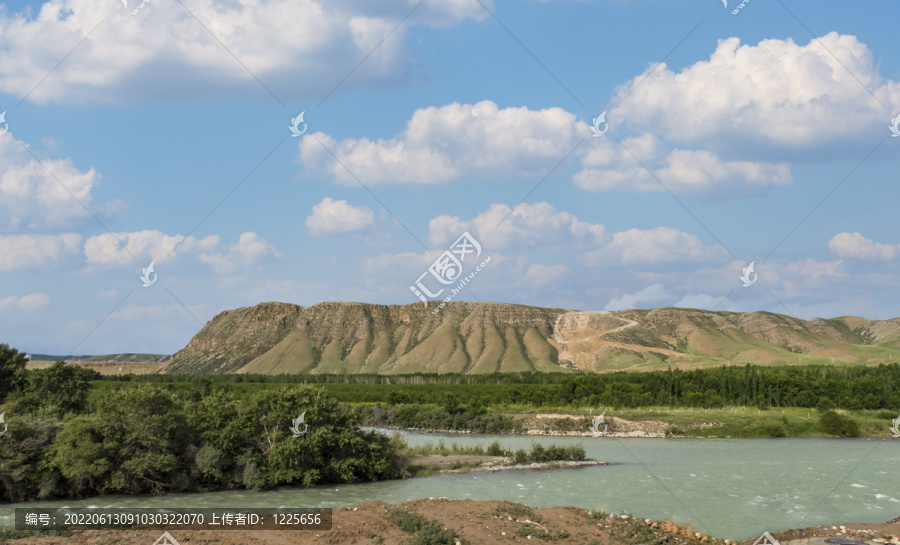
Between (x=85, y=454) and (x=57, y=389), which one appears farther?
(x=57, y=389)

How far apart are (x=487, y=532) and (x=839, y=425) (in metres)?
51.6

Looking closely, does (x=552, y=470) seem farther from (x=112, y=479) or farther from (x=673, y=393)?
(x=673, y=393)

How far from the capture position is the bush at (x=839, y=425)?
5691 cm

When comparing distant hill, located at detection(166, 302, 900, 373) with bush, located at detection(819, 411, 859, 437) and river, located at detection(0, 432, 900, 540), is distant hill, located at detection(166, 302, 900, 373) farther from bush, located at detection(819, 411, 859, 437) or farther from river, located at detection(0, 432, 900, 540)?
river, located at detection(0, 432, 900, 540)

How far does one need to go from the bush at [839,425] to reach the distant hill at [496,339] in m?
79.9

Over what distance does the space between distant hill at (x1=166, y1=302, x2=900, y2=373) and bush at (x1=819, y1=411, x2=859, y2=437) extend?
79.9 m

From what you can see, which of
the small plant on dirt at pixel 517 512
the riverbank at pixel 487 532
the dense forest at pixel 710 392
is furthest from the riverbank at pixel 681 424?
the small plant on dirt at pixel 517 512

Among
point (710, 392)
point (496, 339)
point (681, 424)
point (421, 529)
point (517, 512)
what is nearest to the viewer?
point (421, 529)

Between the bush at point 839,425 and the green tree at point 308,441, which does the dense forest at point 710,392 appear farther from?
the green tree at point 308,441

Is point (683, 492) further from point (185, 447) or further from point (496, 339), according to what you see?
point (496, 339)

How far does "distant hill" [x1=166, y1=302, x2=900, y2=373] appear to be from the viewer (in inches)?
6063

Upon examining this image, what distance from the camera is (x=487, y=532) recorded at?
17625 mm

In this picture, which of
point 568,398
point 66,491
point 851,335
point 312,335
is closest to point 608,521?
point 66,491

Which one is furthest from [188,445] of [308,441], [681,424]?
[681,424]
